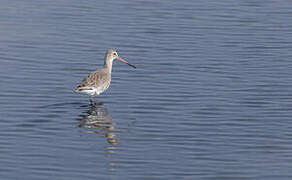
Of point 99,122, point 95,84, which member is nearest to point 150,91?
point 95,84

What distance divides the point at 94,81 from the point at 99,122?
209cm

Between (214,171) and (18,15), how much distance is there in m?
17.3

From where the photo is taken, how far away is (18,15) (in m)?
29.8

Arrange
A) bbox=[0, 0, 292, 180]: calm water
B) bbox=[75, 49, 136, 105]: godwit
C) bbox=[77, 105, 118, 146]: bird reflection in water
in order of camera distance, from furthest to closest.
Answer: bbox=[75, 49, 136, 105]: godwit < bbox=[77, 105, 118, 146]: bird reflection in water < bbox=[0, 0, 292, 180]: calm water

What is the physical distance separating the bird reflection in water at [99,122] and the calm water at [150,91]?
28 mm

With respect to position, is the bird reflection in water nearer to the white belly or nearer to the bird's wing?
the white belly

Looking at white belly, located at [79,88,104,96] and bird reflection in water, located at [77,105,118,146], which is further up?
white belly, located at [79,88,104,96]

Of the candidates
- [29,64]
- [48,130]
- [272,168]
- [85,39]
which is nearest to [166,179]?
[272,168]

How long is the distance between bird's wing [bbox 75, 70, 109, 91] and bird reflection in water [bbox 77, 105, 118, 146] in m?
0.61

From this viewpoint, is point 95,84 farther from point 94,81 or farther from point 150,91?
point 150,91

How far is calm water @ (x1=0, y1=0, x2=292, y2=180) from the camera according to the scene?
49.5 feet

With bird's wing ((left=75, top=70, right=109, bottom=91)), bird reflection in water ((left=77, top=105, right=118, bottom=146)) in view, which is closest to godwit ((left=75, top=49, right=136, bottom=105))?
bird's wing ((left=75, top=70, right=109, bottom=91))

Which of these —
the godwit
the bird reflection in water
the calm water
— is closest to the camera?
the calm water

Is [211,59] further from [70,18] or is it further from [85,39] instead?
[70,18]
